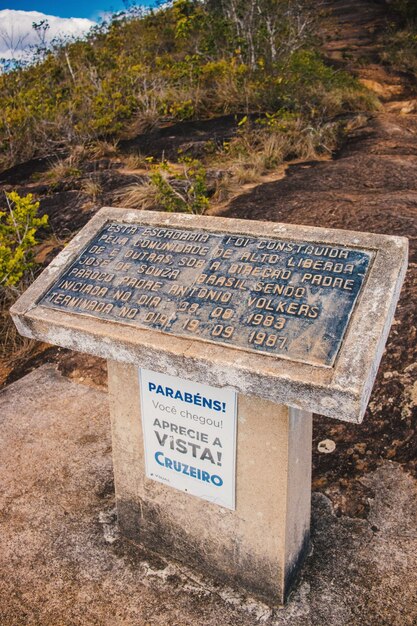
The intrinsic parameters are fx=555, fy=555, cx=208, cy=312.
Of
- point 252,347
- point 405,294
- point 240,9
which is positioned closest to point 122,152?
point 240,9

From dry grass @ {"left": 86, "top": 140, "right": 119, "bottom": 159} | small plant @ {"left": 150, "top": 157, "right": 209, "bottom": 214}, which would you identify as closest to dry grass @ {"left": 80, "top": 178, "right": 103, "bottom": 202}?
small plant @ {"left": 150, "top": 157, "right": 209, "bottom": 214}

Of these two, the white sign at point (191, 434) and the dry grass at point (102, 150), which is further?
the dry grass at point (102, 150)

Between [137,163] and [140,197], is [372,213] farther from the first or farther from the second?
[137,163]

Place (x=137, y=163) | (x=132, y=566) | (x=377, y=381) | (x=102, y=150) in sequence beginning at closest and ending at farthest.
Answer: (x=132, y=566) → (x=377, y=381) → (x=137, y=163) → (x=102, y=150)

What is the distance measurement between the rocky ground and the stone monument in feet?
0.80

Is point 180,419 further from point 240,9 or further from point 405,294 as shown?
point 240,9

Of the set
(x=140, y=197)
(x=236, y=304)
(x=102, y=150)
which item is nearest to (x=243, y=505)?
(x=236, y=304)

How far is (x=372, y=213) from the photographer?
478 cm

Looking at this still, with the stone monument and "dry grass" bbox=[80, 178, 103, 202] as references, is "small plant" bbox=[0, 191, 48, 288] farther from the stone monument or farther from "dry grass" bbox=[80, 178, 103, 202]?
the stone monument

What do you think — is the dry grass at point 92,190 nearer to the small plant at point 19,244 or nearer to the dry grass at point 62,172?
the dry grass at point 62,172

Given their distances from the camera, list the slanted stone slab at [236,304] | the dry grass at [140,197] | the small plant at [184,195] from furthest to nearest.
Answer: the dry grass at [140,197] → the small plant at [184,195] → the slanted stone slab at [236,304]

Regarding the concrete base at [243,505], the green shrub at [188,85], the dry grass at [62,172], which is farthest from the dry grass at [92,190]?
the concrete base at [243,505]

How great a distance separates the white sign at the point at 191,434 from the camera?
212cm

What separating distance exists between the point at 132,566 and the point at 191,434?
74 cm
